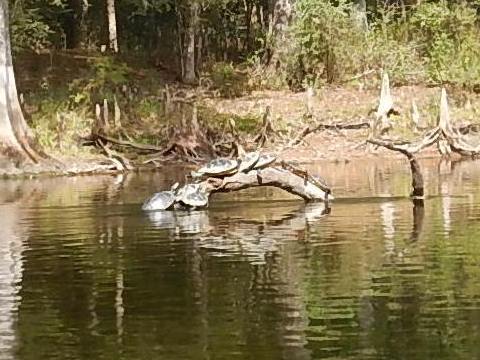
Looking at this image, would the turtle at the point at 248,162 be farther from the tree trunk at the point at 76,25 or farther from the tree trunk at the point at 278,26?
the tree trunk at the point at 76,25

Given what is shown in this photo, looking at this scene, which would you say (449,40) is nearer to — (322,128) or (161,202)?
(322,128)

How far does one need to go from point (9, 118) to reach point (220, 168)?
43.7 feet

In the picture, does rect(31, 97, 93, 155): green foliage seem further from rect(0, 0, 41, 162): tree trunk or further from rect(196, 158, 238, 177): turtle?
rect(196, 158, 238, 177): turtle

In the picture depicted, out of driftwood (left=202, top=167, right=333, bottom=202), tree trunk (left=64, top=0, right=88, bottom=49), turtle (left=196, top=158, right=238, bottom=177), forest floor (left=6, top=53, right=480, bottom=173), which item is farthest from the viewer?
tree trunk (left=64, top=0, right=88, bottom=49)

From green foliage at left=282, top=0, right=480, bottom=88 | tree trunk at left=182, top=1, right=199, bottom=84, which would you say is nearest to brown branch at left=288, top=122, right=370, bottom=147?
green foliage at left=282, top=0, right=480, bottom=88

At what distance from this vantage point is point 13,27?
42.6m

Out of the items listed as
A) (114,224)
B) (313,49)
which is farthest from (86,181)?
(313,49)

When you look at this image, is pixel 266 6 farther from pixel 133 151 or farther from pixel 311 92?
pixel 133 151

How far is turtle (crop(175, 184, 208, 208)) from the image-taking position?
2036cm

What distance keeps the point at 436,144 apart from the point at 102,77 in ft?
43.2

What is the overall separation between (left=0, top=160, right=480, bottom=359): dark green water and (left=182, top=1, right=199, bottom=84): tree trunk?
22501mm

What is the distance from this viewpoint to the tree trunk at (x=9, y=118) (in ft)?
103

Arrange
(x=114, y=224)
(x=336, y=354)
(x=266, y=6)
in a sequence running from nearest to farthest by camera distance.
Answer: (x=336, y=354), (x=114, y=224), (x=266, y=6)

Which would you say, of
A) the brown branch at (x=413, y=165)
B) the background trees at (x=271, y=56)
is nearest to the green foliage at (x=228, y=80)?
the background trees at (x=271, y=56)
